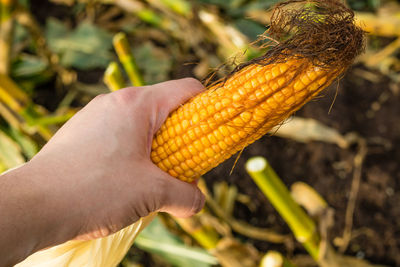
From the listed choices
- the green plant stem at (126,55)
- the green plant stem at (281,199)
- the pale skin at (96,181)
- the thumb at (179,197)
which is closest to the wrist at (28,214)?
the pale skin at (96,181)

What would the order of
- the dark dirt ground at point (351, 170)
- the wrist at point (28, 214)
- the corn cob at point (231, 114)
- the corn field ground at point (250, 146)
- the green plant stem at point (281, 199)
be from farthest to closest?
the dark dirt ground at point (351, 170) < the corn field ground at point (250, 146) < the green plant stem at point (281, 199) < the corn cob at point (231, 114) < the wrist at point (28, 214)

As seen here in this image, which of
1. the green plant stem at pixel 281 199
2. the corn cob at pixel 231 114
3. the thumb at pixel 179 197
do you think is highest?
the corn cob at pixel 231 114

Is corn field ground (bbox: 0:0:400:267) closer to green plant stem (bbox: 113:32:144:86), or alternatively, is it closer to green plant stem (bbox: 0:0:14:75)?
green plant stem (bbox: 0:0:14:75)

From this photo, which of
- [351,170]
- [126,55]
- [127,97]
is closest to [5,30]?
[126,55]

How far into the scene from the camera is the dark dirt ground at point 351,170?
1531mm

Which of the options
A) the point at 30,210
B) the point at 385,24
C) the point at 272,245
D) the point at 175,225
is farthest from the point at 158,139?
the point at 385,24

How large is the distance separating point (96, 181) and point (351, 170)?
1.36m

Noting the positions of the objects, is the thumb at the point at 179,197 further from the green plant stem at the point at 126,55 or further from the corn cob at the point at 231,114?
the green plant stem at the point at 126,55

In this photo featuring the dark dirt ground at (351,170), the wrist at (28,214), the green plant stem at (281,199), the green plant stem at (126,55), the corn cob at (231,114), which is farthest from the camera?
the dark dirt ground at (351,170)

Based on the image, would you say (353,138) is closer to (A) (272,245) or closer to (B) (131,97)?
(A) (272,245)

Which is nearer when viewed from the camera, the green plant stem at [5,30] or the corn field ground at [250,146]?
the corn field ground at [250,146]

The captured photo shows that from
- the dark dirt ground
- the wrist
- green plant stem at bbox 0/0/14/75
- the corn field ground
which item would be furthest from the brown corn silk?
green plant stem at bbox 0/0/14/75

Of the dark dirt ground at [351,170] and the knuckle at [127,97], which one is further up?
the knuckle at [127,97]

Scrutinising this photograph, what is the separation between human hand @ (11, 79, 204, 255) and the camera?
2.00ft
